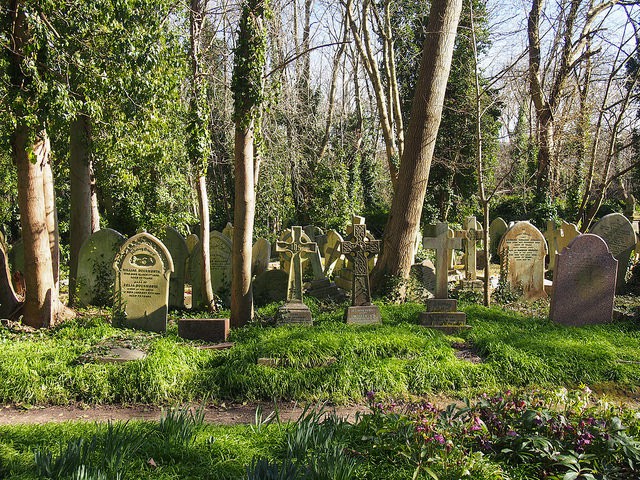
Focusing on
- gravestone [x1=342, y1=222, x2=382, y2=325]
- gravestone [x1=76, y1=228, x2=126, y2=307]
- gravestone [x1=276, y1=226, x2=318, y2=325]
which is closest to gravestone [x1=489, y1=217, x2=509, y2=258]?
gravestone [x1=276, y1=226, x2=318, y2=325]

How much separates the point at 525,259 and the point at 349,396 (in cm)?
574

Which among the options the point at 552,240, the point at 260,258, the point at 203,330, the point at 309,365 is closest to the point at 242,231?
the point at 203,330

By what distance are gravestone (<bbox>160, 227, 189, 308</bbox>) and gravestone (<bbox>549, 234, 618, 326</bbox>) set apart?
21.7 ft

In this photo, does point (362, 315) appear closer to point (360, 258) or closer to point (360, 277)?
point (360, 277)

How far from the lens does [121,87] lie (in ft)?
25.9

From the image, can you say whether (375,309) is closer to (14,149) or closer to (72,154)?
(14,149)

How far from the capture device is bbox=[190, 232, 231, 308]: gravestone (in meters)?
10.5

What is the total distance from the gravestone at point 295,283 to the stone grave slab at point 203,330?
3.31ft

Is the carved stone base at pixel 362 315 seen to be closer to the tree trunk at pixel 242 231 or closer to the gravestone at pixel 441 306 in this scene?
the gravestone at pixel 441 306

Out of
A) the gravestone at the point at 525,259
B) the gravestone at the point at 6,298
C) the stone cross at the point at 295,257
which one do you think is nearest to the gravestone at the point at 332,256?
the stone cross at the point at 295,257

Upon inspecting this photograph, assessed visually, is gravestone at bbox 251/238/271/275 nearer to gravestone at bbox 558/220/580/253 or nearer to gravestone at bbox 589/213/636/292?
gravestone at bbox 589/213/636/292

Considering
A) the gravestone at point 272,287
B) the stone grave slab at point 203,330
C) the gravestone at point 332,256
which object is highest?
the gravestone at point 332,256

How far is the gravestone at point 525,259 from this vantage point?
33.7ft

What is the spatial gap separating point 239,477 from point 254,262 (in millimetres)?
8095
